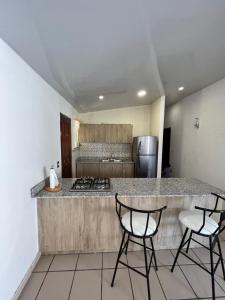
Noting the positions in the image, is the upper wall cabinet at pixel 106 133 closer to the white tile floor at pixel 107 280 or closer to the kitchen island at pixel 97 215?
the kitchen island at pixel 97 215

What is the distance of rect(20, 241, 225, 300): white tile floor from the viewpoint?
1.67 metres

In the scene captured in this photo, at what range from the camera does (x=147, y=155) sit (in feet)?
15.0

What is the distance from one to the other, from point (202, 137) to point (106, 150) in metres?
2.89

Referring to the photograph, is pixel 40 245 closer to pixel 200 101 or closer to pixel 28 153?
pixel 28 153

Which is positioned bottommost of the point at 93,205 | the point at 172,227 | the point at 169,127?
the point at 172,227

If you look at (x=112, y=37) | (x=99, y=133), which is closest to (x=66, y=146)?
(x=99, y=133)

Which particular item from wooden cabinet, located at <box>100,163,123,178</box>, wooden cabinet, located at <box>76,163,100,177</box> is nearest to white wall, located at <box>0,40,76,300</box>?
wooden cabinet, located at <box>76,163,100,177</box>

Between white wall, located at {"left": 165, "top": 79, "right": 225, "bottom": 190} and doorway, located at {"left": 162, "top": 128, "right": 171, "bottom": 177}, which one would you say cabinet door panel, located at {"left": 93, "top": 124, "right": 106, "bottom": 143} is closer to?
white wall, located at {"left": 165, "top": 79, "right": 225, "bottom": 190}

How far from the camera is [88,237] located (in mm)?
2186

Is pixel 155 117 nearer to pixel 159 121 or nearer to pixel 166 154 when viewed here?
pixel 159 121

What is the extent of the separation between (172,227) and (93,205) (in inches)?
43.2

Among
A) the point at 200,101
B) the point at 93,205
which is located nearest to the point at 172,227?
the point at 93,205

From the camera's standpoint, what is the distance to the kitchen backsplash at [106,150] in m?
5.68

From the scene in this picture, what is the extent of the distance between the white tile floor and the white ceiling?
2.30 meters
